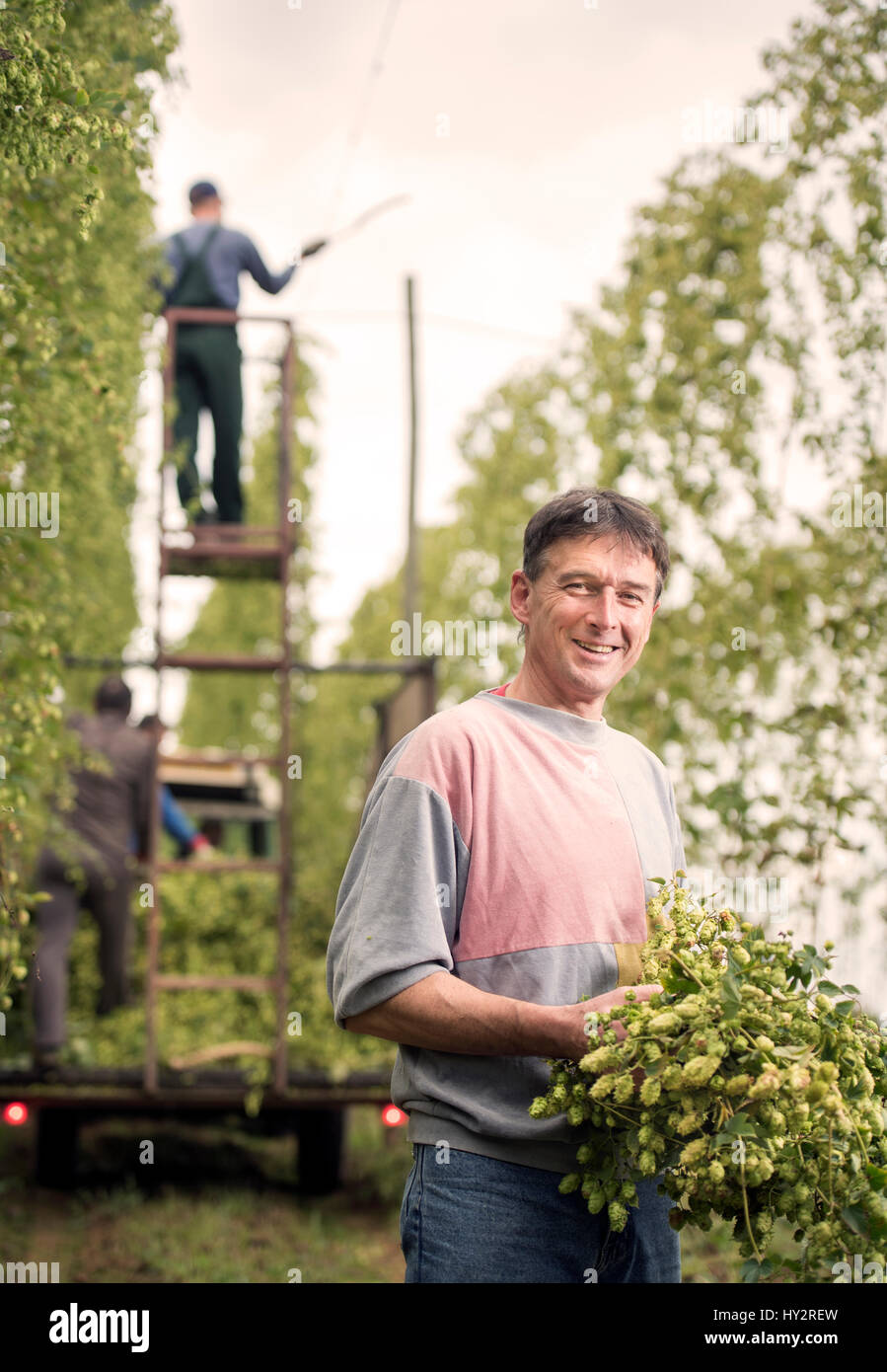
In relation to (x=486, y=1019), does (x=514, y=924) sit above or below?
above

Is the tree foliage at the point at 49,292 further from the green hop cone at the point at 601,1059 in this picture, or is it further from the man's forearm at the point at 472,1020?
the green hop cone at the point at 601,1059

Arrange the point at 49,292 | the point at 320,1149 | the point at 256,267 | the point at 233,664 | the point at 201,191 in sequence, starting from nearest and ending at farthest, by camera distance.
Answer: the point at 49,292
the point at 233,664
the point at 256,267
the point at 201,191
the point at 320,1149

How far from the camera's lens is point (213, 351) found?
6113 mm

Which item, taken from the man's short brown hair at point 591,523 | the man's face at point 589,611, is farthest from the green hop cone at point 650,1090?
the man's short brown hair at point 591,523

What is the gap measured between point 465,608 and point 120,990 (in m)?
4.80

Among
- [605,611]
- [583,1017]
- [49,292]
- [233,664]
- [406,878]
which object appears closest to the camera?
[583,1017]

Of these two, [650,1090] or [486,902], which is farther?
[486,902]

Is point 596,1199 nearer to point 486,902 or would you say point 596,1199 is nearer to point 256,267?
point 486,902

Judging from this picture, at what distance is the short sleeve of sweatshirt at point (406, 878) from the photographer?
205 cm

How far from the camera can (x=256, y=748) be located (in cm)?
1628

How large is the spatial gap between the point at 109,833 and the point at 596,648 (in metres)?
4.60

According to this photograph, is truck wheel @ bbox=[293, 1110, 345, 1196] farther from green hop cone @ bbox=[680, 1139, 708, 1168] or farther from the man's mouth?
green hop cone @ bbox=[680, 1139, 708, 1168]

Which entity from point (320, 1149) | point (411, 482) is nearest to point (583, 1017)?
point (320, 1149)
